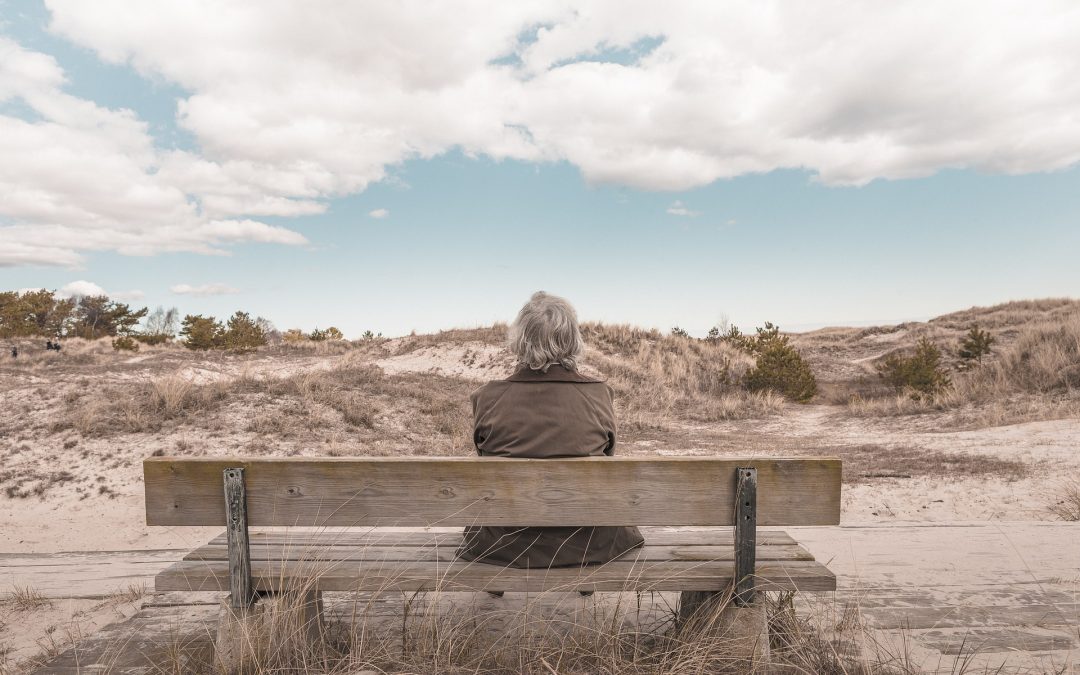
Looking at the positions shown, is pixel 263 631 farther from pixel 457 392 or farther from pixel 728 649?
pixel 457 392

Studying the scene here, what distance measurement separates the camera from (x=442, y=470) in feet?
7.64

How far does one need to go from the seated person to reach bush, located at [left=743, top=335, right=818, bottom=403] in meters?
16.2

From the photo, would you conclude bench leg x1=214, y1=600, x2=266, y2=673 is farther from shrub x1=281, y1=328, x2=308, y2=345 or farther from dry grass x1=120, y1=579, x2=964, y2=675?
shrub x1=281, y1=328, x2=308, y2=345

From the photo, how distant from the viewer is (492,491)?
2352 millimetres

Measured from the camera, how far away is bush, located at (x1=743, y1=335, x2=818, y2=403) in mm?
17625

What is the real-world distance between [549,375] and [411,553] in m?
1.00

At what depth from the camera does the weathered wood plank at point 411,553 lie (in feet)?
8.72

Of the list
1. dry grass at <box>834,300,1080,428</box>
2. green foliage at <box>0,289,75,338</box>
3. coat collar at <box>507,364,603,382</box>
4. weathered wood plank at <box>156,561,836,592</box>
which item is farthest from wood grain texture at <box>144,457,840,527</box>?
green foliage at <box>0,289,75,338</box>

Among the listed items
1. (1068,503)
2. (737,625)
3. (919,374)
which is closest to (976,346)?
(919,374)

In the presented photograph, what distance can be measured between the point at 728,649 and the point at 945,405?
1298 centimetres

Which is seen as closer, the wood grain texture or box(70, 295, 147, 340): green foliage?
the wood grain texture

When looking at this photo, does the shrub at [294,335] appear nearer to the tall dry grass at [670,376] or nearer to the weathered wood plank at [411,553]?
the tall dry grass at [670,376]

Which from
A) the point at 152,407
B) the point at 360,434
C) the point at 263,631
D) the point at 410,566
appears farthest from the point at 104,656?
the point at 152,407

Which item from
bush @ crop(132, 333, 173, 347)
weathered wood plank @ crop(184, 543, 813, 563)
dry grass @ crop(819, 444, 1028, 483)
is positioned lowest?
dry grass @ crop(819, 444, 1028, 483)
